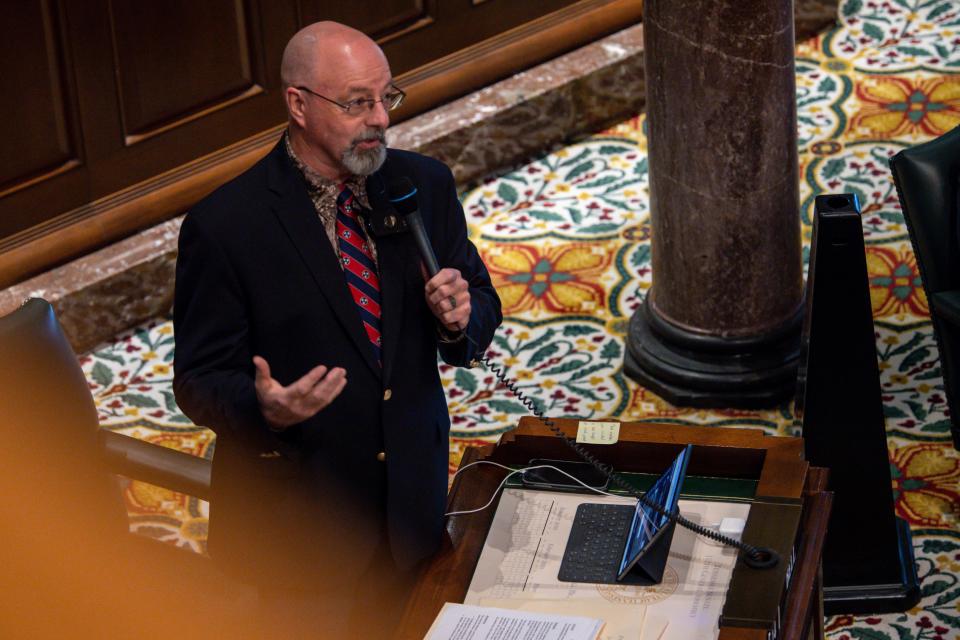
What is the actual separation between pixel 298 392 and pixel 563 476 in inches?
30.9

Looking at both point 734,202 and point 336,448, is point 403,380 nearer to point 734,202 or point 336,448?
point 336,448

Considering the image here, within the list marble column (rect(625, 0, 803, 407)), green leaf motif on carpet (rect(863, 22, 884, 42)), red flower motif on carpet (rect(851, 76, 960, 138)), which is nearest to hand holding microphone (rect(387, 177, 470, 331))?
marble column (rect(625, 0, 803, 407))

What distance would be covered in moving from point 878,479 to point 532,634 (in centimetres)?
146

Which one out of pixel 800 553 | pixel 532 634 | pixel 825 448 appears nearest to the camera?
pixel 532 634

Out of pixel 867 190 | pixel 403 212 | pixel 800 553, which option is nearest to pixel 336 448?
pixel 403 212

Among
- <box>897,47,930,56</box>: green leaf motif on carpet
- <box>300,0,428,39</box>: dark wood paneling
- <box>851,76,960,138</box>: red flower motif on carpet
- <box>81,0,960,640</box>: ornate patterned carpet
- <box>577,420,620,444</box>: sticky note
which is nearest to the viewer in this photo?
<box>577,420,620,444</box>: sticky note

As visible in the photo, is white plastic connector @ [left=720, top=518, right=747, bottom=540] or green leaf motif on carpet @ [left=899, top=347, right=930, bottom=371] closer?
white plastic connector @ [left=720, top=518, right=747, bottom=540]

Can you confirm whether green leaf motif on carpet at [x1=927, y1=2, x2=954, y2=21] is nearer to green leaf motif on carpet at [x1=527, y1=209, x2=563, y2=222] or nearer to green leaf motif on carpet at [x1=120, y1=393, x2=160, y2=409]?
green leaf motif on carpet at [x1=527, y1=209, x2=563, y2=222]

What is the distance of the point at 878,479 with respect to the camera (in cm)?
400

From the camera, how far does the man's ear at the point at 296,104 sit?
308 centimetres

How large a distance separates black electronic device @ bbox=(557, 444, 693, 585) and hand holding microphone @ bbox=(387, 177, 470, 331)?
50 centimetres

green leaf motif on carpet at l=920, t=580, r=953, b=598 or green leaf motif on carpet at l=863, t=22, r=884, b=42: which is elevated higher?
green leaf motif on carpet at l=863, t=22, r=884, b=42

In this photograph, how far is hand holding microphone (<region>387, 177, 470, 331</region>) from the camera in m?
2.91

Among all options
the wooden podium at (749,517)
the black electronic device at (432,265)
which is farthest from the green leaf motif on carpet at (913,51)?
the black electronic device at (432,265)
